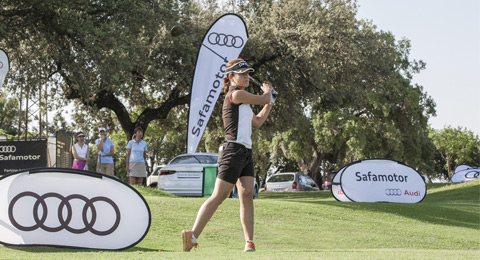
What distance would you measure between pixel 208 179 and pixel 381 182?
4.98m

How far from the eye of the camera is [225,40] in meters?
16.6

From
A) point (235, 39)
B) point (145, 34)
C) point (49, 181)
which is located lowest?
point (49, 181)

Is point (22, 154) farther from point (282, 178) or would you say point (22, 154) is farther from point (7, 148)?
point (282, 178)

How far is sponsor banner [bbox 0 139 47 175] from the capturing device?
945 inches

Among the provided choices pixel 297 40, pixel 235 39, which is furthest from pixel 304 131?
pixel 235 39

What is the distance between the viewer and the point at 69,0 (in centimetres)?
2178

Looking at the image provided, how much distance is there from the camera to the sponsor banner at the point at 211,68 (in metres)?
16.0

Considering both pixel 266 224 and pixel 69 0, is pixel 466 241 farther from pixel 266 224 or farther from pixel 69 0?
pixel 69 0

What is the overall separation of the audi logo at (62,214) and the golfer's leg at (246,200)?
1.86 metres

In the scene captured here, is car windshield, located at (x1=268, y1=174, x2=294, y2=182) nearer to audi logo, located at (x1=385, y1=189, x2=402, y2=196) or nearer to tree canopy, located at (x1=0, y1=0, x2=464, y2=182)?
tree canopy, located at (x1=0, y1=0, x2=464, y2=182)

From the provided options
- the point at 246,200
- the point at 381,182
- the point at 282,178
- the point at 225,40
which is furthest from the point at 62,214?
the point at 282,178

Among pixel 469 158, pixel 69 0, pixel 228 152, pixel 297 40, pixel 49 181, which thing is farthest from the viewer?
pixel 469 158

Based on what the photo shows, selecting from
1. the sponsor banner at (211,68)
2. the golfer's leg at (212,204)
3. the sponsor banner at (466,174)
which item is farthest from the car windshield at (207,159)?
the sponsor banner at (466,174)

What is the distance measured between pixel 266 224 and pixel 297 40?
16.1 meters
